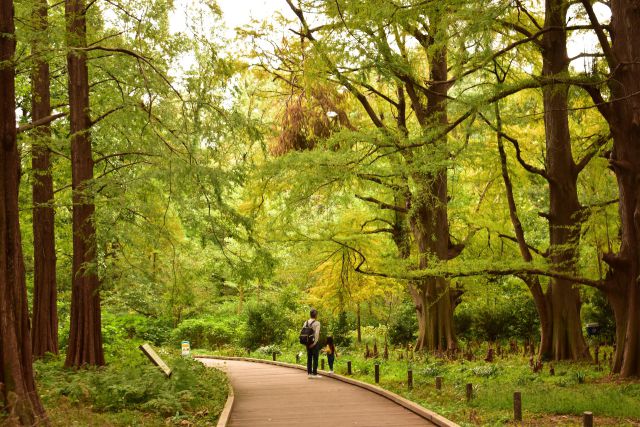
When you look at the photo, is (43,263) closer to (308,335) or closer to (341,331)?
(308,335)

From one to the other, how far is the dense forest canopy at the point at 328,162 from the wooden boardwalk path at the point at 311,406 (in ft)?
8.68

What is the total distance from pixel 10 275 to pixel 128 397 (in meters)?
3.20

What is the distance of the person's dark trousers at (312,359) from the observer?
15625 millimetres

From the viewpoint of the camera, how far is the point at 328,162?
49.9 feet

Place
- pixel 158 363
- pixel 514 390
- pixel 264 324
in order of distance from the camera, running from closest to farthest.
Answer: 1. pixel 514 390
2. pixel 158 363
3. pixel 264 324

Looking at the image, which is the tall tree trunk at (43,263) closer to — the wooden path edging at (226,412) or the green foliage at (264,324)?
the wooden path edging at (226,412)

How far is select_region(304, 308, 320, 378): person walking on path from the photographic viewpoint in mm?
14977

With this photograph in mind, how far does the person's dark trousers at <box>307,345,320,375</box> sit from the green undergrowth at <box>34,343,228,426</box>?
314 cm

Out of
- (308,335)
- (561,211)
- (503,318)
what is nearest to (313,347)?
(308,335)

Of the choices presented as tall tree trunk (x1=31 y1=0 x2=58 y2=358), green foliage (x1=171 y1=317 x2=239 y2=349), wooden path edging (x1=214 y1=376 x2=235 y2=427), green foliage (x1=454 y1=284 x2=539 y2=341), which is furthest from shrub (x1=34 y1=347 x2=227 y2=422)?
green foliage (x1=171 y1=317 x2=239 y2=349)

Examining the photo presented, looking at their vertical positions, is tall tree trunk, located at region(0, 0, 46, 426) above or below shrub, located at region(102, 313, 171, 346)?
above

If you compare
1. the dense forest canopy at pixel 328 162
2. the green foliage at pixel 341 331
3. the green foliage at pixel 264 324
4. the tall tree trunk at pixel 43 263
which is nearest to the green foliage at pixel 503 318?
the dense forest canopy at pixel 328 162

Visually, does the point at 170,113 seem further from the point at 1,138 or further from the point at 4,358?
the point at 4,358

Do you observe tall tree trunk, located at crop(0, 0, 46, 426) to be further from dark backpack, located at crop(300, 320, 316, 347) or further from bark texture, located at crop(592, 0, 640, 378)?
bark texture, located at crop(592, 0, 640, 378)
